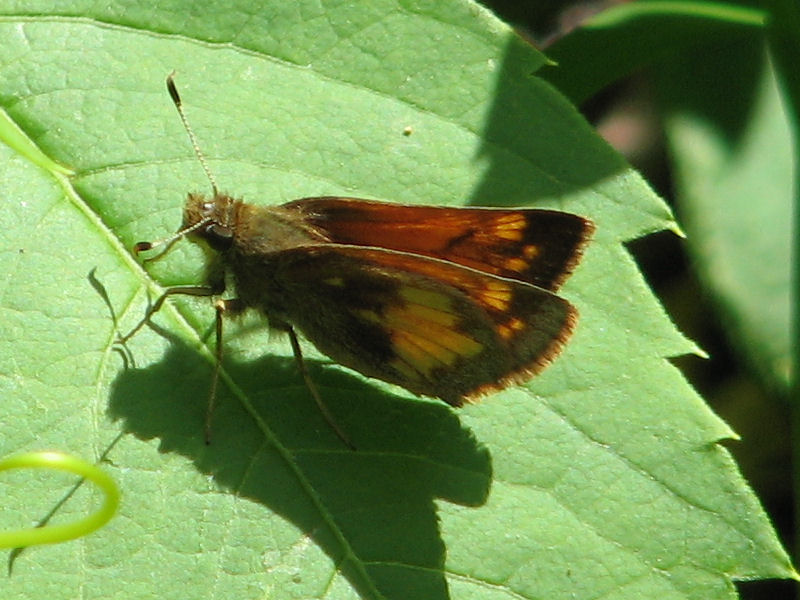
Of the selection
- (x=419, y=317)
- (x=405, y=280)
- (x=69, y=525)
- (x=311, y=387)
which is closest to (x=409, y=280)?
(x=405, y=280)

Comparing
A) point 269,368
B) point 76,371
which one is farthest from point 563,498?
point 76,371

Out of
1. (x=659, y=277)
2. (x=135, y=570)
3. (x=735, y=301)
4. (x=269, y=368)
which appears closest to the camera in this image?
(x=135, y=570)

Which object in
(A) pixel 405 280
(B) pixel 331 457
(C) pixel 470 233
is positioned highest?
(C) pixel 470 233

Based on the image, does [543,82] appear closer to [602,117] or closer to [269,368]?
[269,368]

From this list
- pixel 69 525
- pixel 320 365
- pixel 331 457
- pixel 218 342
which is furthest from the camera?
pixel 320 365

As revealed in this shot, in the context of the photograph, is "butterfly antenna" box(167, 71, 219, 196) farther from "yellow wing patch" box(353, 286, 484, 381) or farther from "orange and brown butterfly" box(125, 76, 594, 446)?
"yellow wing patch" box(353, 286, 484, 381)

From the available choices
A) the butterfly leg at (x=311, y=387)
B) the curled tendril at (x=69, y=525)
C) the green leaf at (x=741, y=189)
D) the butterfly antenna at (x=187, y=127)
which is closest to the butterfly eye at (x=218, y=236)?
the butterfly antenna at (x=187, y=127)

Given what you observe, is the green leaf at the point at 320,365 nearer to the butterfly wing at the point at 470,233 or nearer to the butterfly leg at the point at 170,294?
the butterfly leg at the point at 170,294

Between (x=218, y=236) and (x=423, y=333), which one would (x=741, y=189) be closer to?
(x=423, y=333)
